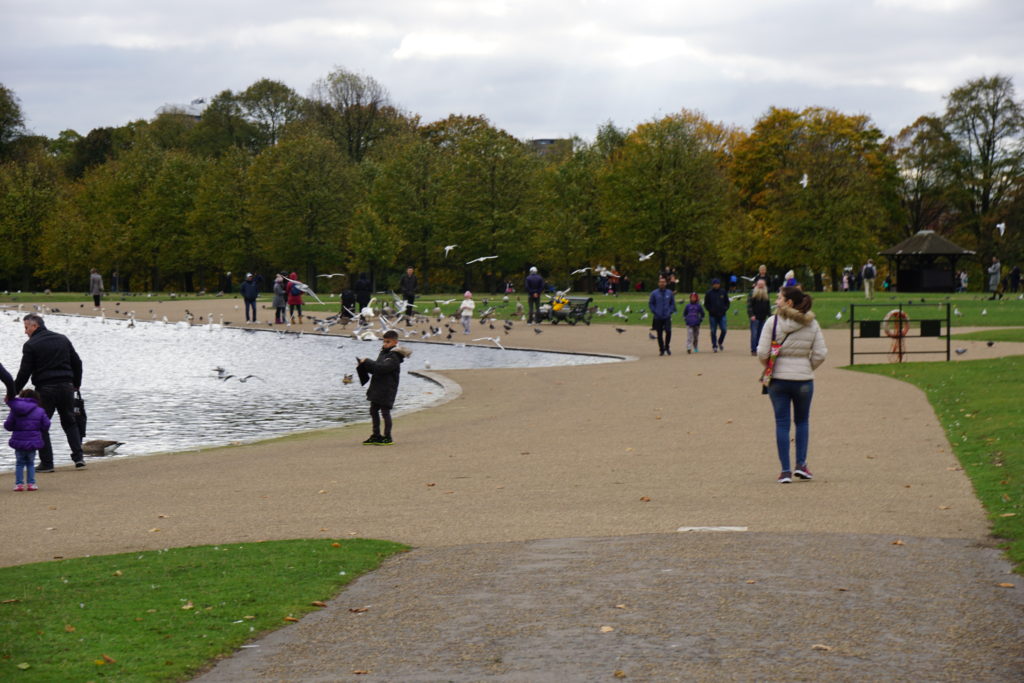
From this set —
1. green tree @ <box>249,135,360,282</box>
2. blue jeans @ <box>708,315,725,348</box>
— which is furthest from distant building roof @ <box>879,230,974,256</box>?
green tree @ <box>249,135,360,282</box>

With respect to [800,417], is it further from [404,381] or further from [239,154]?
[239,154]

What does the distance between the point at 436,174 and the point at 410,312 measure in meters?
39.5

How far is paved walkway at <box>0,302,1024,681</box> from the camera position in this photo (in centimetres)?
667

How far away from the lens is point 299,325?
50.0 meters

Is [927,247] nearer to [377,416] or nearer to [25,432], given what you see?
[377,416]

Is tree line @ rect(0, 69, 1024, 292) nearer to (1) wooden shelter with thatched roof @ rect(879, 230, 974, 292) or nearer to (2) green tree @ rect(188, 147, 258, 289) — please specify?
(2) green tree @ rect(188, 147, 258, 289)

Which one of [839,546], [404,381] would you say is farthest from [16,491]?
[404,381]

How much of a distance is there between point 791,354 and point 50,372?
29.6ft

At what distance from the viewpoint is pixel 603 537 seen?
992 cm

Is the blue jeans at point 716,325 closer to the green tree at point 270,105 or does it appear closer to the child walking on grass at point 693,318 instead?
the child walking on grass at point 693,318

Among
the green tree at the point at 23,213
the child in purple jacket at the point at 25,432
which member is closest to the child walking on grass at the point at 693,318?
the child in purple jacket at the point at 25,432

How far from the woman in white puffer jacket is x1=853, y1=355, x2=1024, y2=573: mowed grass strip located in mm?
1936

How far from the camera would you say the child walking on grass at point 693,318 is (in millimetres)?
31594

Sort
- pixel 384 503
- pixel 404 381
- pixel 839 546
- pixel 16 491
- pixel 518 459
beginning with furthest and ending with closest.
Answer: pixel 404 381
pixel 518 459
pixel 16 491
pixel 384 503
pixel 839 546
